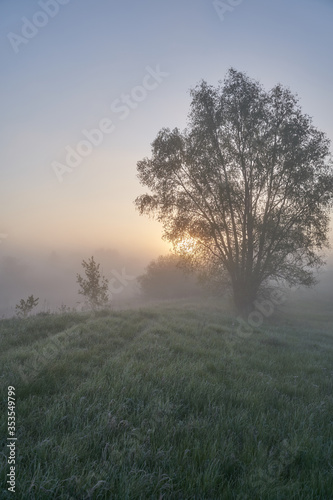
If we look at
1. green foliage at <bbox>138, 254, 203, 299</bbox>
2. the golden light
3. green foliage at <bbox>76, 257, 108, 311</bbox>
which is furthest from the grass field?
green foliage at <bbox>138, 254, 203, 299</bbox>

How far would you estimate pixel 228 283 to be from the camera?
21.2 meters

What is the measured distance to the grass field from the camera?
246 cm

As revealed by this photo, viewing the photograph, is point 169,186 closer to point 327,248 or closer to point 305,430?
point 327,248

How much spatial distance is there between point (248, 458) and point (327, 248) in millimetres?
17686

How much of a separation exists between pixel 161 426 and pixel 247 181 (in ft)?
54.5

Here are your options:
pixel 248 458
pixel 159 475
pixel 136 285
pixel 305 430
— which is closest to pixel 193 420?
pixel 248 458

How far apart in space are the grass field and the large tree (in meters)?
11.9

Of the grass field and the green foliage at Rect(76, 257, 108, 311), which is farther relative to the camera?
the green foliage at Rect(76, 257, 108, 311)

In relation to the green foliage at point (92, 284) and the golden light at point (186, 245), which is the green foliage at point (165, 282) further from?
the golden light at point (186, 245)

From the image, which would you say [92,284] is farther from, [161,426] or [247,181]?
[161,426]

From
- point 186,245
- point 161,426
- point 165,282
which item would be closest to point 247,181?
point 186,245

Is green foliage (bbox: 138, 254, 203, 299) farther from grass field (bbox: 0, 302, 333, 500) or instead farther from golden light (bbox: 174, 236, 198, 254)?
grass field (bbox: 0, 302, 333, 500)

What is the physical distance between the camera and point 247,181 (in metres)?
17.5

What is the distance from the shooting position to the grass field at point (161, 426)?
2.46 meters
